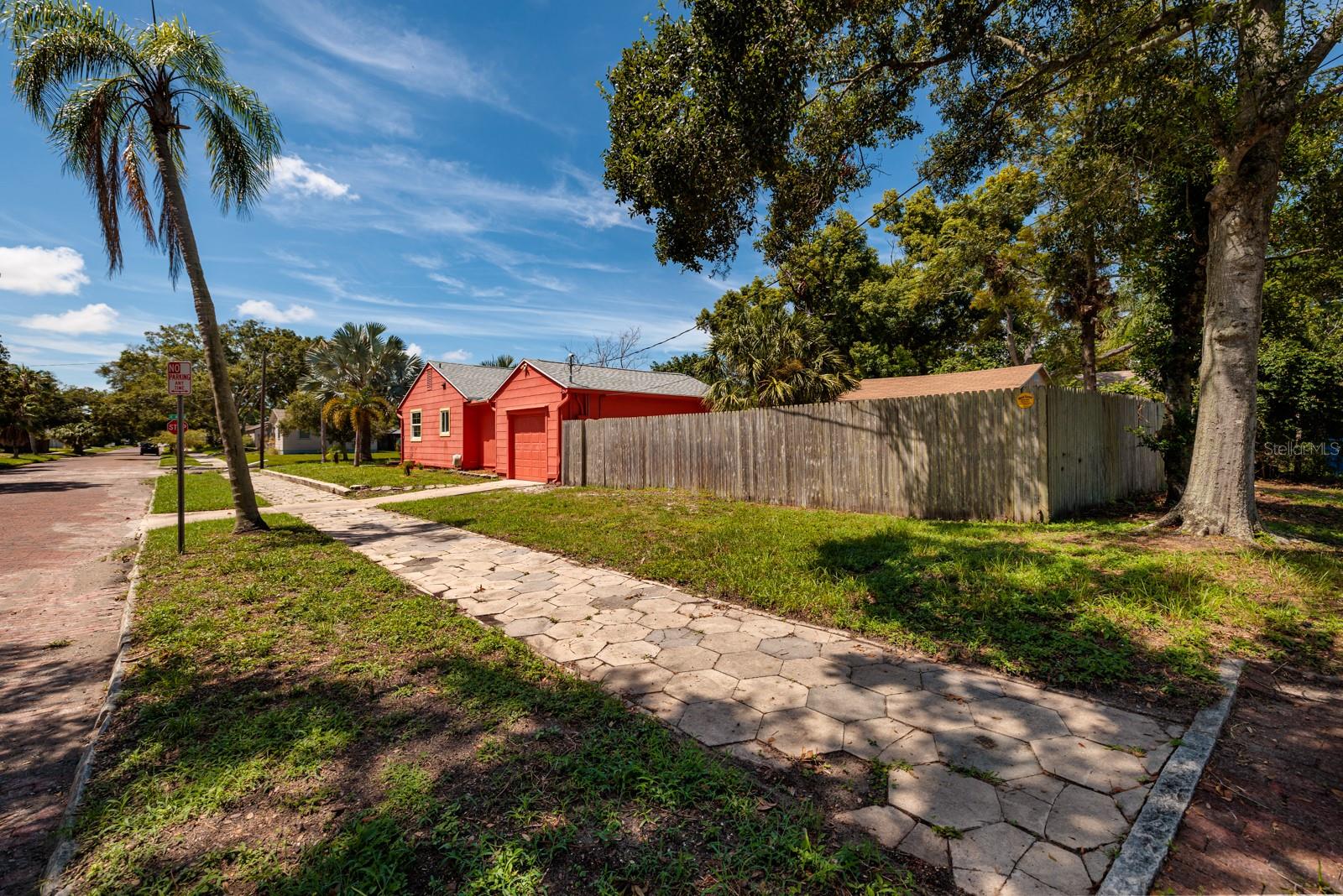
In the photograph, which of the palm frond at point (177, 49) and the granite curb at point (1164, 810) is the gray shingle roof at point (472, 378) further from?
the granite curb at point (1164, 810)

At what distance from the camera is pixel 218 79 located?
7227mm

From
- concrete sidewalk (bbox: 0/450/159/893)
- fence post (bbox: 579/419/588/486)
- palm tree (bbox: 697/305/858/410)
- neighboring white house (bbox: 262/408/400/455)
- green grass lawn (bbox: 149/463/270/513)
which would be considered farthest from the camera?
neighboring white house (bbox: 262/408/400/455)

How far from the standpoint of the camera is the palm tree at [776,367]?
45.0 feet

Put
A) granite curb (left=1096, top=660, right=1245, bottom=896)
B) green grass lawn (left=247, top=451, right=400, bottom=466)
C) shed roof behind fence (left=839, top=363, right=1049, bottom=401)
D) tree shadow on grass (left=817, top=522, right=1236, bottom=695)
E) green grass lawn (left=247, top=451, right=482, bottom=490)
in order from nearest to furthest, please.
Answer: granite curb (left=1096, top=660, right=1245, bottom=896), tree shadow on grass (left=817, top=522, right=1236, bottom=695), shed roof behind fence (left=839, top=363, right=1049, bottom=401), green grass lawn (left=247, top=451, right=482, bottom=490), green grass lawn (left=247, top=451, right=400, bottom=466)

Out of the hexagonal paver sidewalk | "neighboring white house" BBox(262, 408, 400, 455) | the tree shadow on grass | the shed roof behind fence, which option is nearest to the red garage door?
the shed roof behind fence

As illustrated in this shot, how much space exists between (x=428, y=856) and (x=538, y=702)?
1.06 metres

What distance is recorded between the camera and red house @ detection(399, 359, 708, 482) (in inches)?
624

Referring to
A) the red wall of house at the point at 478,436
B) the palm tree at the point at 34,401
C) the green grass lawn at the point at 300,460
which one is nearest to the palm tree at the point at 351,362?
the green grass lawn at the point at 300,460

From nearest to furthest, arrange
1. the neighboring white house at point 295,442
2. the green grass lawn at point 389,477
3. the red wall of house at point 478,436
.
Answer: the green grass lawn at point 389,477
the red wall of house at point 478,436
the neighboring white house at point 295,442

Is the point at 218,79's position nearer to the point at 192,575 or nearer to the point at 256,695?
the point at 192,575

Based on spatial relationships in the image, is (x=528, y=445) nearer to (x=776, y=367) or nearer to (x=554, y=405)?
(x=554, y=405)

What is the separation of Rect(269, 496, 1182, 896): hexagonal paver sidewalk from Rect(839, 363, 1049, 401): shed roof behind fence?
8077 mm

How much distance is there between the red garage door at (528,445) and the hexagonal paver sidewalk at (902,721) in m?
11.8

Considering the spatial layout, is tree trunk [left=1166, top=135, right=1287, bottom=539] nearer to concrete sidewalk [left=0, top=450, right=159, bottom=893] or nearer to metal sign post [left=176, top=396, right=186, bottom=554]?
concrete sidewalk [left=0, top=450, right=159, bottom=893]
